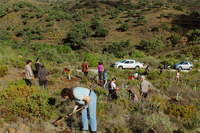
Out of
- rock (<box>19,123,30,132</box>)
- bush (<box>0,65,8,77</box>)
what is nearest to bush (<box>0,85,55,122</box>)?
rock (<box>19,123,30,132</box>)

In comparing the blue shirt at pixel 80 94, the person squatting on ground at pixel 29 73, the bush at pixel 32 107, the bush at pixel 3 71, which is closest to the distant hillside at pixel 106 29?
the bush at pixel 3 71

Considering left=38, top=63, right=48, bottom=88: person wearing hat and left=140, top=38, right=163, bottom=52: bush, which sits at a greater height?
left=38, top=63, right=48, bottom=88: person wearing hat

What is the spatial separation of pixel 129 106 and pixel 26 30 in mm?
64493

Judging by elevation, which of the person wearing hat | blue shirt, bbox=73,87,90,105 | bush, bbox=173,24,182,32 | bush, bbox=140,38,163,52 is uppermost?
bush, bbox=173,24,182,32

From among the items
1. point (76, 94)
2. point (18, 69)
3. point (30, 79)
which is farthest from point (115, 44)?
point (76, 94)

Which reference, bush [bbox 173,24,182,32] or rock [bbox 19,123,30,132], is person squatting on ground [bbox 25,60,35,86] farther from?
bush [bbox 173,24,182,32]

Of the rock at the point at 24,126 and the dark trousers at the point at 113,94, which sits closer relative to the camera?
the rock at the point at 24,126

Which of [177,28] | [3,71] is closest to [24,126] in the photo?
[3,71]

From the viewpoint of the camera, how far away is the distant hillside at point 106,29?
4266 centimetres

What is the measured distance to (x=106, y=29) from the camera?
54.7 meters

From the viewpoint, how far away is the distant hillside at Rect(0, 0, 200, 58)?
42.7 meters

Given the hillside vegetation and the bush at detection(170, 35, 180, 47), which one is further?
the bush at detection(170, 35, 180, 47)

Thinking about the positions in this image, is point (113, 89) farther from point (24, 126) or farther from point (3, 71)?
point (3, 71)

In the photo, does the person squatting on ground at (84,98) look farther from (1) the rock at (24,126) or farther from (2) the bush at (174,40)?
(2) the bush at (174,40)
